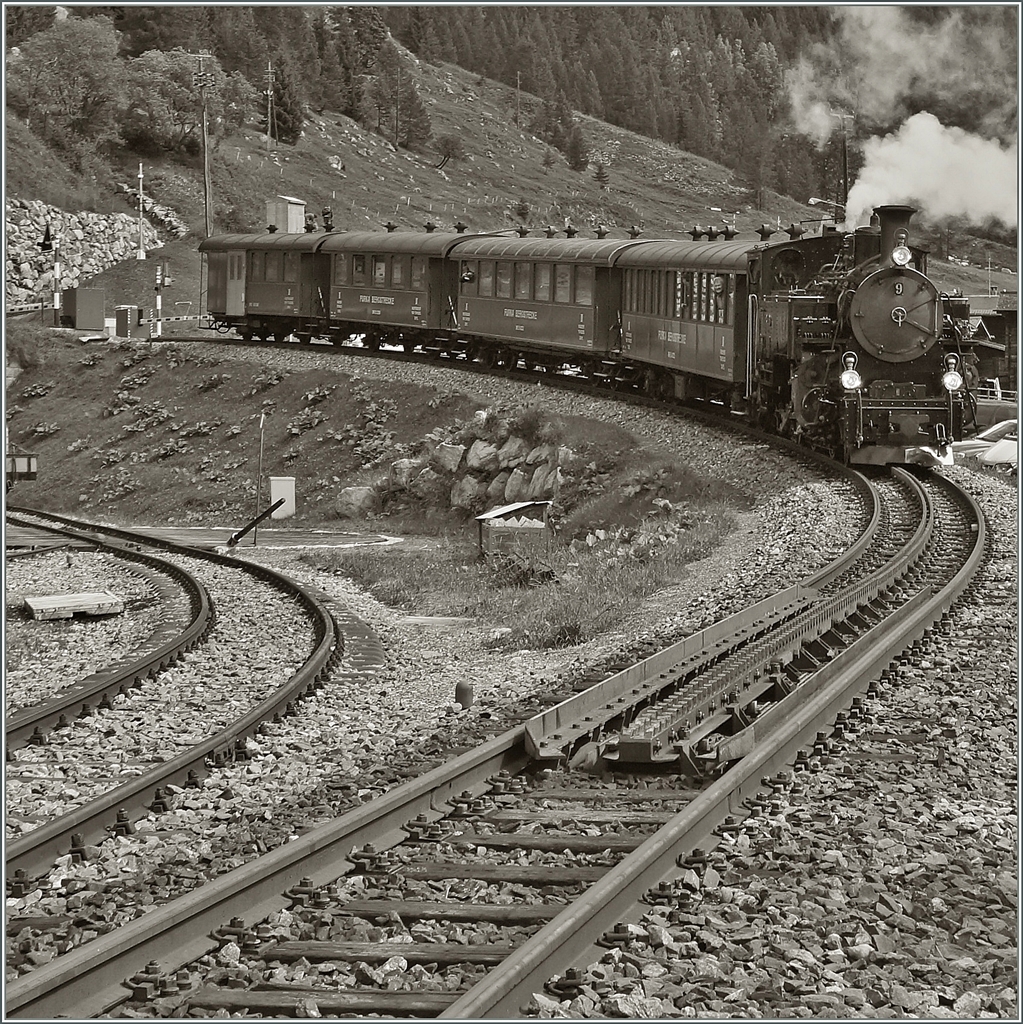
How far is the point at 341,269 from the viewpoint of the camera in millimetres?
44031

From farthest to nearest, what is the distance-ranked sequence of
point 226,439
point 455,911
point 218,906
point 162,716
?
point 226,439, point 162,716, point 455,911, point 218,906

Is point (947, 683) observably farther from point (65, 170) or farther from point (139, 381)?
point (65, 170)

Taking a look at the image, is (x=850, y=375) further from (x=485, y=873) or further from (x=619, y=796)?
(x=485, y=873)

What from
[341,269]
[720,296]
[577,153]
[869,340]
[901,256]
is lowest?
[869,340]

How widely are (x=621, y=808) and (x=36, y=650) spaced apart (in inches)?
396

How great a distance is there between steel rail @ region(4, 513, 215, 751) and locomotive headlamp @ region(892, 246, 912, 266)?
10352 millimetres

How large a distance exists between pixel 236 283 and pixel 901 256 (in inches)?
1245

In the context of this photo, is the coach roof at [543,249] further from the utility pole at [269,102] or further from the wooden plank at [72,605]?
the utility pole at [269,102]

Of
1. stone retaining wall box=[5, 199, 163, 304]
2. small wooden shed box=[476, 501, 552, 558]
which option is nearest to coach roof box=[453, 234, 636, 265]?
small wooden shed box=[476, 501, 552, 558]

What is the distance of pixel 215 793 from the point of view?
8.42 metres

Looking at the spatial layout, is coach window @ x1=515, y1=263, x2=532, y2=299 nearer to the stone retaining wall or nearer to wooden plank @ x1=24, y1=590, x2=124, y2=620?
wooden plank @ x1=24, y1=590, x2=124, y2=620

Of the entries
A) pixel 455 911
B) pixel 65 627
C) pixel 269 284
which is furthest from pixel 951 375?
pixel 269 284

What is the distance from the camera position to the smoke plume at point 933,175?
2791 centimetres

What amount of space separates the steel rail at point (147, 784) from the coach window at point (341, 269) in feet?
101
